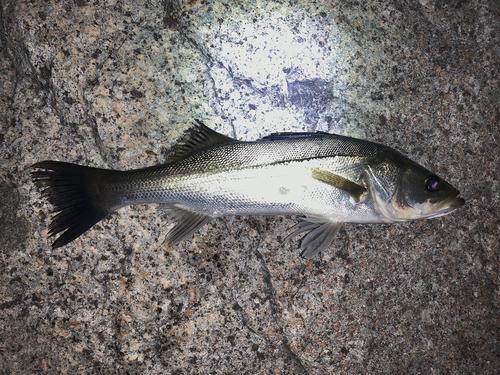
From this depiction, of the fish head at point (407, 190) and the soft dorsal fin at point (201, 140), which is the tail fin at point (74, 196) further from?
the fish head at point (407, 190)

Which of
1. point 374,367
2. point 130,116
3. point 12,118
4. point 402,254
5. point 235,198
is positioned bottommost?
point 374,367

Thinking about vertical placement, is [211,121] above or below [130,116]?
below

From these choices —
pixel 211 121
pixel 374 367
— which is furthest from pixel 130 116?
pixel 374 367

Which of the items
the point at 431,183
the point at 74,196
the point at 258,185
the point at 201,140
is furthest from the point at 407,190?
the point at 74,196

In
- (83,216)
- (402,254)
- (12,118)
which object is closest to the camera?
(83,216)

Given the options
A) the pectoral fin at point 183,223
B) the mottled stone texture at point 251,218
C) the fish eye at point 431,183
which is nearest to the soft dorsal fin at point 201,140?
the mottled stone texture at point 251,218

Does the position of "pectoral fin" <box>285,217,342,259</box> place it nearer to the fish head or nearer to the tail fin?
the fish head

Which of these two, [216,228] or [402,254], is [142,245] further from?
[402,254]
